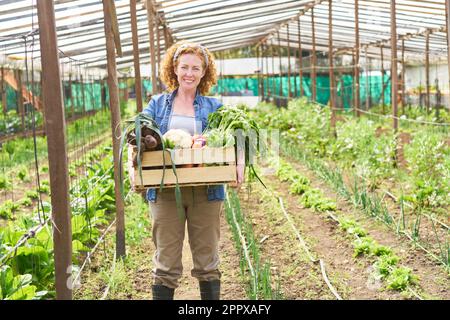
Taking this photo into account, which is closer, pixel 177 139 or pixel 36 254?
pixel 177 139

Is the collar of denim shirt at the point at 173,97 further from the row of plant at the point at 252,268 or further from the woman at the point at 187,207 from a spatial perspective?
the row of plant at the point at 252,268

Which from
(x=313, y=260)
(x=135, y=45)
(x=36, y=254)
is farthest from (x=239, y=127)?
(x=135, y=45)

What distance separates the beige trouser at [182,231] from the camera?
340cm

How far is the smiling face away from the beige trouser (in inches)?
22.0

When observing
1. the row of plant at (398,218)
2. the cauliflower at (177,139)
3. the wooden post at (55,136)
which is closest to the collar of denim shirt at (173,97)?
the cauliflower at (177,139)

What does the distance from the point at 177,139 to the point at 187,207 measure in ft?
1.26

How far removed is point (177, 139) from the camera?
10.8ft

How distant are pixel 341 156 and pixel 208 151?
6.51m

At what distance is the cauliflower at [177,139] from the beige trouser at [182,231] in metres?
0.24

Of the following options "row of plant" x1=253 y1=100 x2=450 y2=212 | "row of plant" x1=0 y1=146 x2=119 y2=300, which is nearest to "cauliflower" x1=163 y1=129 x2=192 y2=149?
"row of plant" x1=0 y1=146 x2=119 y2=300

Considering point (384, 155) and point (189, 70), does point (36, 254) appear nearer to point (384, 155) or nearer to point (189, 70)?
point (189, 70)

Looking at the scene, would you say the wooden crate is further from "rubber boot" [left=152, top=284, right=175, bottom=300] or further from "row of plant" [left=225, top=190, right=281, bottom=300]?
"row of plant" [left=225, top=190, right=281, bottom=300]

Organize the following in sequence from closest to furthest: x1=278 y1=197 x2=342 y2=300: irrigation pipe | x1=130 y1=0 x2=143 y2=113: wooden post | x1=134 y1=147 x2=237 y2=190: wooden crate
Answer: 1. x1=134 y1=147 x2=237 y2=190: wooden crate
2. x1=278 y1=197 x2=342 y2=300: irrigation pipe
3. x1=130 y1=0 x2=143 y2=113: wooden post

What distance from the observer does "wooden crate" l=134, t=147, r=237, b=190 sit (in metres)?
3.20
